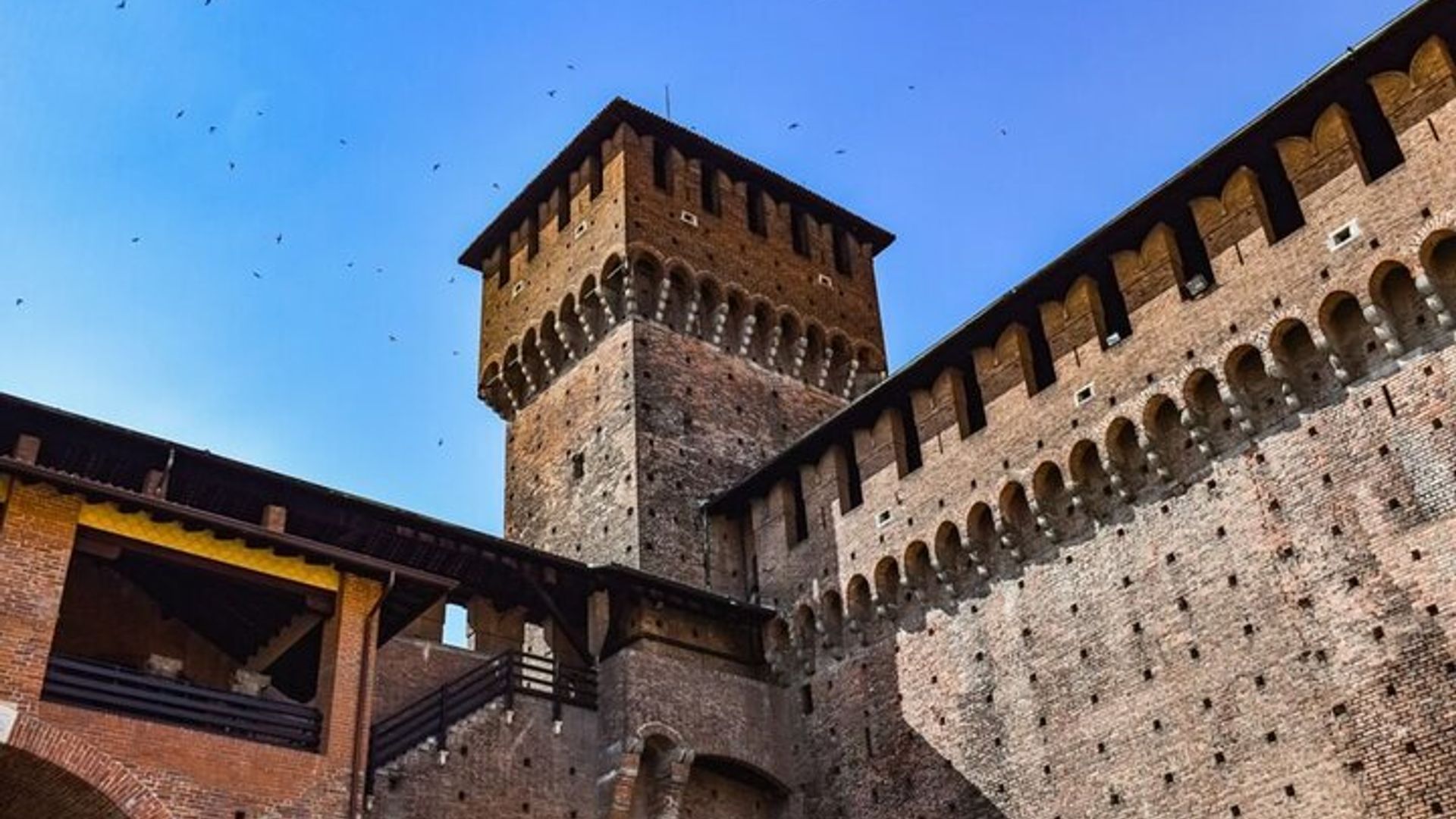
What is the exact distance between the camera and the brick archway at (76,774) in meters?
9.73

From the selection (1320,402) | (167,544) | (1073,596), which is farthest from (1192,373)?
(167,544)

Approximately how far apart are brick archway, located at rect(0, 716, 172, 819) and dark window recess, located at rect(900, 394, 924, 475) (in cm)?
891

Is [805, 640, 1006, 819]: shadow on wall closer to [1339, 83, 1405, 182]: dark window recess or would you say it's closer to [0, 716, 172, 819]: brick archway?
[1339, 83, 1405, 182]: dark window recess

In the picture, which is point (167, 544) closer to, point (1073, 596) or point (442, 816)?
point (442, 816)

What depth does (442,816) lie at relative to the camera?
517 inches

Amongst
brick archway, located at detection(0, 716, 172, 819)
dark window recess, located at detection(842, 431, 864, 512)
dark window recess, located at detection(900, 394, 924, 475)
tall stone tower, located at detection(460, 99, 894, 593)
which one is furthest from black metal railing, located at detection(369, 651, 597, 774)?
dark window recess, located at detection(900, 394, 924, 475)

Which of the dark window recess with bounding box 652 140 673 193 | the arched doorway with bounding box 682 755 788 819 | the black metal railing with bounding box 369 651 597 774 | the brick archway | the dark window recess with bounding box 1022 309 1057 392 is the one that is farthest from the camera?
the dark window recess with bounding box 652 140 673 193

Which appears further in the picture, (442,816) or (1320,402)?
(442,816)

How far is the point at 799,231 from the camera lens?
76.2 feet

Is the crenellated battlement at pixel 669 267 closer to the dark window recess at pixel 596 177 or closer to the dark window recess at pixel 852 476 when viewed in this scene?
the dark window recess at pixel 596 177

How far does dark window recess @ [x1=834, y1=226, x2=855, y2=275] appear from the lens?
924 inches

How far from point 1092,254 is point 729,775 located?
23.8 ft

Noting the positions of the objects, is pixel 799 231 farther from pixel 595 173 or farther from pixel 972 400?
pixel 972 400

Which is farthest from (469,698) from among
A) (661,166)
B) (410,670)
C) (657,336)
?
(661,166)
